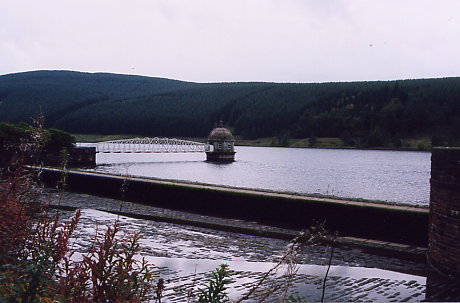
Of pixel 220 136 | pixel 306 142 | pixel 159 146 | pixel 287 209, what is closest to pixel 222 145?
pixel 220 136

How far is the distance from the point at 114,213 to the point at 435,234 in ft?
35.3

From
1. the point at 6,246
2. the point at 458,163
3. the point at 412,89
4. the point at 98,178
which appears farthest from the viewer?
the point at 412,89

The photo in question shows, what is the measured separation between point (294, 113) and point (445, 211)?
15609cm

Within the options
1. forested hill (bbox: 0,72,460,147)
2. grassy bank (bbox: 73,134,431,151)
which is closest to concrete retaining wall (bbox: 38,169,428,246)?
forested hill (bbox: 0,72,460,147)

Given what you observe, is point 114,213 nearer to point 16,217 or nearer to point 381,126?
point 16,217

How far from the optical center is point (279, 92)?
19438cm

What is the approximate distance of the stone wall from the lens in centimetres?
914

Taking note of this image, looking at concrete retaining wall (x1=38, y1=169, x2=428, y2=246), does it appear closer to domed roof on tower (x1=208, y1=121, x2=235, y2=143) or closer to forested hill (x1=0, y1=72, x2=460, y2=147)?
domed roof on tower (x1=208, y1=121, x2=235, y2=143)

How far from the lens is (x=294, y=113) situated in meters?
164

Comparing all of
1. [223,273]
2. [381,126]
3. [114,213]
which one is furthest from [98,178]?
[381,126]

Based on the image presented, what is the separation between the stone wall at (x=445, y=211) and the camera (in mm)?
9141

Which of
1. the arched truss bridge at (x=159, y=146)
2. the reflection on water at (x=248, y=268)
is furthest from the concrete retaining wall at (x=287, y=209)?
the arched truss bridge at (x=159, y=146)

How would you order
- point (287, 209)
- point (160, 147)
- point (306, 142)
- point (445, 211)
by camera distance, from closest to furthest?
point (445, 211) < point (287, 209) < point (160, 147) < point (306, 142)

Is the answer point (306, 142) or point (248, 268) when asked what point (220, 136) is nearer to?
point (306, 142)
